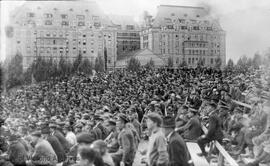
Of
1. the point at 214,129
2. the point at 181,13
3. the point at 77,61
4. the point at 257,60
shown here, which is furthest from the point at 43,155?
the point at 77,61

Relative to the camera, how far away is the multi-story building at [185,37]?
10.7m

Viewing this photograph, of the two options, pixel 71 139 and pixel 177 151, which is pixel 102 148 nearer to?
pixel 177 151

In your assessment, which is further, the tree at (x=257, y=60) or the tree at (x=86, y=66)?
the tree at (x=86, y=66)

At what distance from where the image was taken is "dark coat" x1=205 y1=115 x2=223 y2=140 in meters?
4.96

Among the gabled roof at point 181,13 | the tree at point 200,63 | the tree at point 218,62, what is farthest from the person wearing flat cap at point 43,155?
the tree at point 200,63

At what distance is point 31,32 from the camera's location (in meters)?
12.7

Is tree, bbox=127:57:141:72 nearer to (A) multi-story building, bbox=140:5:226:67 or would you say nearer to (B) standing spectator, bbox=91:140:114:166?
(A) multi-story building, bbox=140:5:226:67

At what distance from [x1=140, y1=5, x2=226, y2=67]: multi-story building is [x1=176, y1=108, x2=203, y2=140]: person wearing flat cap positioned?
5133 mm

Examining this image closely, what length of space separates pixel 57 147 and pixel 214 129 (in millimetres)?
2136

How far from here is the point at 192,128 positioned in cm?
552

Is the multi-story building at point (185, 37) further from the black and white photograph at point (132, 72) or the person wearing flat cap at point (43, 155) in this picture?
the person wearing flat cap at point (43, 155)

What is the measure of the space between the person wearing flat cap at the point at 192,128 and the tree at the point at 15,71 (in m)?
8.22

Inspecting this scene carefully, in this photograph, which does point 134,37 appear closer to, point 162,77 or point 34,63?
point 162,77

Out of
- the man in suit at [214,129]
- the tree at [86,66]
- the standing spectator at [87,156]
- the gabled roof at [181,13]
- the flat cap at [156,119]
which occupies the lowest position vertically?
the man in suit at [214,129]
